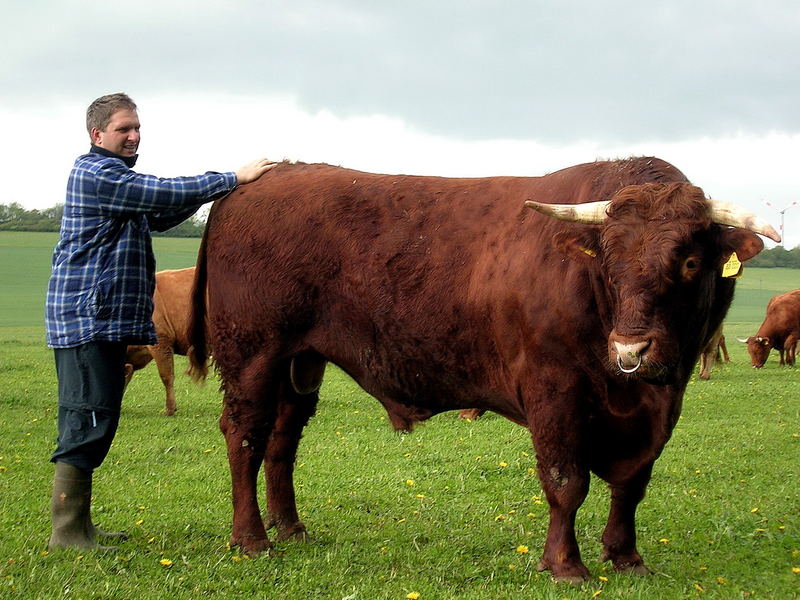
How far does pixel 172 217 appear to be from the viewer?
6074 millimetres

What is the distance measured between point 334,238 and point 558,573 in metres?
2.48

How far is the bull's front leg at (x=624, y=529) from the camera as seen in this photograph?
5.37 meters

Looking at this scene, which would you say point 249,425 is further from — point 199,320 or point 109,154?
point 109,154

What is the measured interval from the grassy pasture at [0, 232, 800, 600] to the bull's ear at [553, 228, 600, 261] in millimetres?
1803

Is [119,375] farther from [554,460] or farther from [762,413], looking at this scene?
[762,413]

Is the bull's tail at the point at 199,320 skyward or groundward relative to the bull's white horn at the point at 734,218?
groundward

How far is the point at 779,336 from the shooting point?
23.8m

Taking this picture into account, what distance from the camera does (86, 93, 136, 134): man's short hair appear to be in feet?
18.9

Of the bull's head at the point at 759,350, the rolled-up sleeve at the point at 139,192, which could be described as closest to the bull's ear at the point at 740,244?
the rolled-up sleeve at the point at 139,192

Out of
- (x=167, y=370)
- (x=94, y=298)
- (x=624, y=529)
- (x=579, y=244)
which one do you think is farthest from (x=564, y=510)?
(x=167, y=370)

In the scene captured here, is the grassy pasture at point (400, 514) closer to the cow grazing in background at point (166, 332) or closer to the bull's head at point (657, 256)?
the cow grazing in background at point (166, 332)

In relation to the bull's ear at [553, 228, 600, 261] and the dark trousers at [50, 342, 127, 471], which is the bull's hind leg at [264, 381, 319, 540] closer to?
the dark trousers at [50, 342, 127, 471]

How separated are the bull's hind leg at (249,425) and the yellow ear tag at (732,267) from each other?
2.91m

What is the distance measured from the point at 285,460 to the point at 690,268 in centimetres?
314
